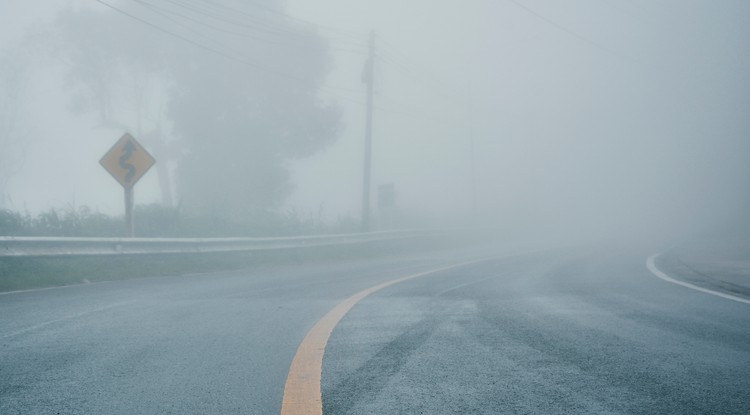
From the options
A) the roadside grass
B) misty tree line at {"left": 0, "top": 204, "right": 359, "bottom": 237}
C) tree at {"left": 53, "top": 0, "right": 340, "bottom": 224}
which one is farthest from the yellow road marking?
tree at {"left": 53, "top": 0, "right": 340, "bottom": 224}

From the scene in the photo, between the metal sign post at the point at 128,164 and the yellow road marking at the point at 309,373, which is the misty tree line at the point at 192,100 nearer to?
the metal sign post at the point at 128,164

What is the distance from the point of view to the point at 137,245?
12188 millimetres

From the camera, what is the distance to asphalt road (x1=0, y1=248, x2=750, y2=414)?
3064 mm

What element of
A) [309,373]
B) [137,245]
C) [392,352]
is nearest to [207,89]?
[137,245]

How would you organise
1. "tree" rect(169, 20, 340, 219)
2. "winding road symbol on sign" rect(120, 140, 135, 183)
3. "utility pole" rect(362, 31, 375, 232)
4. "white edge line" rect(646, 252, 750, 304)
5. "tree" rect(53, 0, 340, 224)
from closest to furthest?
"white edge line" rect(646, 252, 750, 304) < "winding road symbol on sign" rect(120, 140, 135, 183) < "utility pole" rect(362, 31, 375, 232) < "tree" rect(169, 20, 340, 219) < "tree" rect(53, 0, 340, 224)

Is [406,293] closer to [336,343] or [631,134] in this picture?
[336,343]

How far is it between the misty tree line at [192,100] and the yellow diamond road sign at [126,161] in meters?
15.8

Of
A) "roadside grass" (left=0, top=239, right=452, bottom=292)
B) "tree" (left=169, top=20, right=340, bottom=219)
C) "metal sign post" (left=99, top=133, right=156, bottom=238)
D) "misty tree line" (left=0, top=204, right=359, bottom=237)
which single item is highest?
"tree" (left=169, top=20, right=340, bottom=219)

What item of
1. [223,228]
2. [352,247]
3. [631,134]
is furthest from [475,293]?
[631,134]

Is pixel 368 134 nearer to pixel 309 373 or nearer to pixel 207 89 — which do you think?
pixel 207 89

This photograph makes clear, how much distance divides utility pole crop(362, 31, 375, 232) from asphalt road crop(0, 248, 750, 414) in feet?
52.4

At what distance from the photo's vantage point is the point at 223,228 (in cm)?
1895

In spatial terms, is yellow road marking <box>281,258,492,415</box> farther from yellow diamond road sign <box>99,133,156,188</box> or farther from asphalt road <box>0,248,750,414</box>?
yellow diamond road sign <box>99,133,156,188</box>

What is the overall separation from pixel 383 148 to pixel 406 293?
68.2 m
